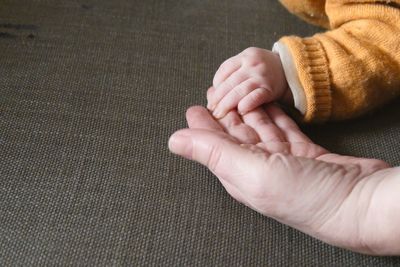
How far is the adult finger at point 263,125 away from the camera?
476mm

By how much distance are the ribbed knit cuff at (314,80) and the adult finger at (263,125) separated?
0.04m

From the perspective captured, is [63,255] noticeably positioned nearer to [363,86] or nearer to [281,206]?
[281,206]

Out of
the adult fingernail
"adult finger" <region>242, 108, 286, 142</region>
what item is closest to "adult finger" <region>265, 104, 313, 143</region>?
"adult finger" <region>242, 108, 286, 142</region>

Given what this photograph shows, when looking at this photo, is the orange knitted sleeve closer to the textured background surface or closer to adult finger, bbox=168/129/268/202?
the textured background surface

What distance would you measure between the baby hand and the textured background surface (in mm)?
42

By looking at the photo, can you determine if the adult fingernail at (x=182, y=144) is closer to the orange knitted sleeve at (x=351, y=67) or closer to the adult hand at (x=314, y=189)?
the adult hand at (x=314, y=189)

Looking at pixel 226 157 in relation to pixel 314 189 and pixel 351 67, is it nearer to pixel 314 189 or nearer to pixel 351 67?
pixel 314 189

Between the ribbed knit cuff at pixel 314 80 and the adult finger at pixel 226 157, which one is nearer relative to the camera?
the adult finger at pixel 226 157

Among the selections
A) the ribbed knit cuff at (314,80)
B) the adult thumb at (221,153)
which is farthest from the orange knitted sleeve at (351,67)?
the adult thumb at (221,153)

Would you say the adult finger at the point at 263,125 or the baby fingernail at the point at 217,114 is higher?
the adult finger at the point at 263,125

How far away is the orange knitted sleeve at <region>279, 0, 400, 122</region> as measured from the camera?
50 centimetres

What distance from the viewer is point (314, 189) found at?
1.29 ft

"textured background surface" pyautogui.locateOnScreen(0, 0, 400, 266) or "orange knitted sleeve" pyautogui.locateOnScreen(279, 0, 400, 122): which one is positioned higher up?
"orange knitted sleeve" pyautogui.locateOnScreen(279, 0, 400, 122)

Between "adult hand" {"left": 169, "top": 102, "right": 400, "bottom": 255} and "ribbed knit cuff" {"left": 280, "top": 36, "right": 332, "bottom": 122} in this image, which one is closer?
"adult hand" {"left": 169, "top": 102, "right": 400, "bottom": 255}
